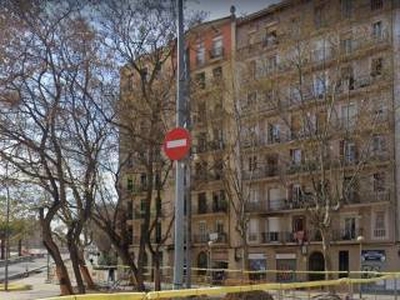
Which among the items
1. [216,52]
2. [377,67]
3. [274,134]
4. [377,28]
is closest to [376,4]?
[377,28]

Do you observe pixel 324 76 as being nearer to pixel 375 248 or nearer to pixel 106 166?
pixel 106 166

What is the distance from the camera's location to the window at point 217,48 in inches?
2099

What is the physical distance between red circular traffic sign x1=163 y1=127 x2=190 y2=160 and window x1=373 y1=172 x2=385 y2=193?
89.1ft

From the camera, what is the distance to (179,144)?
33.3 ft

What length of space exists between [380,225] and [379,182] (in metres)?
5.89

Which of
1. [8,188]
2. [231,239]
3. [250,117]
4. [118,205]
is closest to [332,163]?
[250,117]

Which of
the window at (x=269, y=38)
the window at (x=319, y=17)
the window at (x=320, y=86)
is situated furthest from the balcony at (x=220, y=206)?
the window at (x=320, y=86)

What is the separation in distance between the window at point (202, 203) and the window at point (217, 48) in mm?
11548

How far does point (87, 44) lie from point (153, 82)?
4275 mm

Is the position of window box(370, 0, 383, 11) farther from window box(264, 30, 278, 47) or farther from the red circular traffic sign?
the red circular traffic sign

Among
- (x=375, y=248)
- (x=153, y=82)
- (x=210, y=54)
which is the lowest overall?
(x=375, y=248)

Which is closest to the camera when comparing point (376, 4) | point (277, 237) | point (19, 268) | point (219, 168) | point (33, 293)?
point (219, 168)

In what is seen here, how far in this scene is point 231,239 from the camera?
52.5 meters

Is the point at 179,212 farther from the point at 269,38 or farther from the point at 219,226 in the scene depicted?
the point at 219,226
